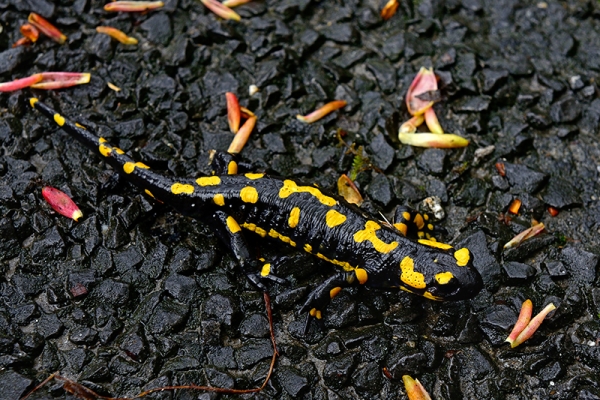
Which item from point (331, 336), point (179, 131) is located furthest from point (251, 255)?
point (179, 131)

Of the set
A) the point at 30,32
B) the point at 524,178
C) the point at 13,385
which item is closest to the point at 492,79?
the point at 524,178

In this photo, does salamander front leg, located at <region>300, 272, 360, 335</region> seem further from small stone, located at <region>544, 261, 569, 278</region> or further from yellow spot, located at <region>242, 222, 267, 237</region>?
small stone, located at <region>544, 261, 569, 278</region>

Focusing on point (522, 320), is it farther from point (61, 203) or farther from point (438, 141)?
point (61, 203)

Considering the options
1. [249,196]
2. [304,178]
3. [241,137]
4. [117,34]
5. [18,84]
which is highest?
[117,34]

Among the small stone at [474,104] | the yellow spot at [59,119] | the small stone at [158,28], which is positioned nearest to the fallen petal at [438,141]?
the small stone at [474,104]

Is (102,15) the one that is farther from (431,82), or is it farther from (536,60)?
(536,60)

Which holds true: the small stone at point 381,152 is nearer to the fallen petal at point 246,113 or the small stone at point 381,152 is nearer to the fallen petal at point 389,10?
the fallen petal at point 246,113
